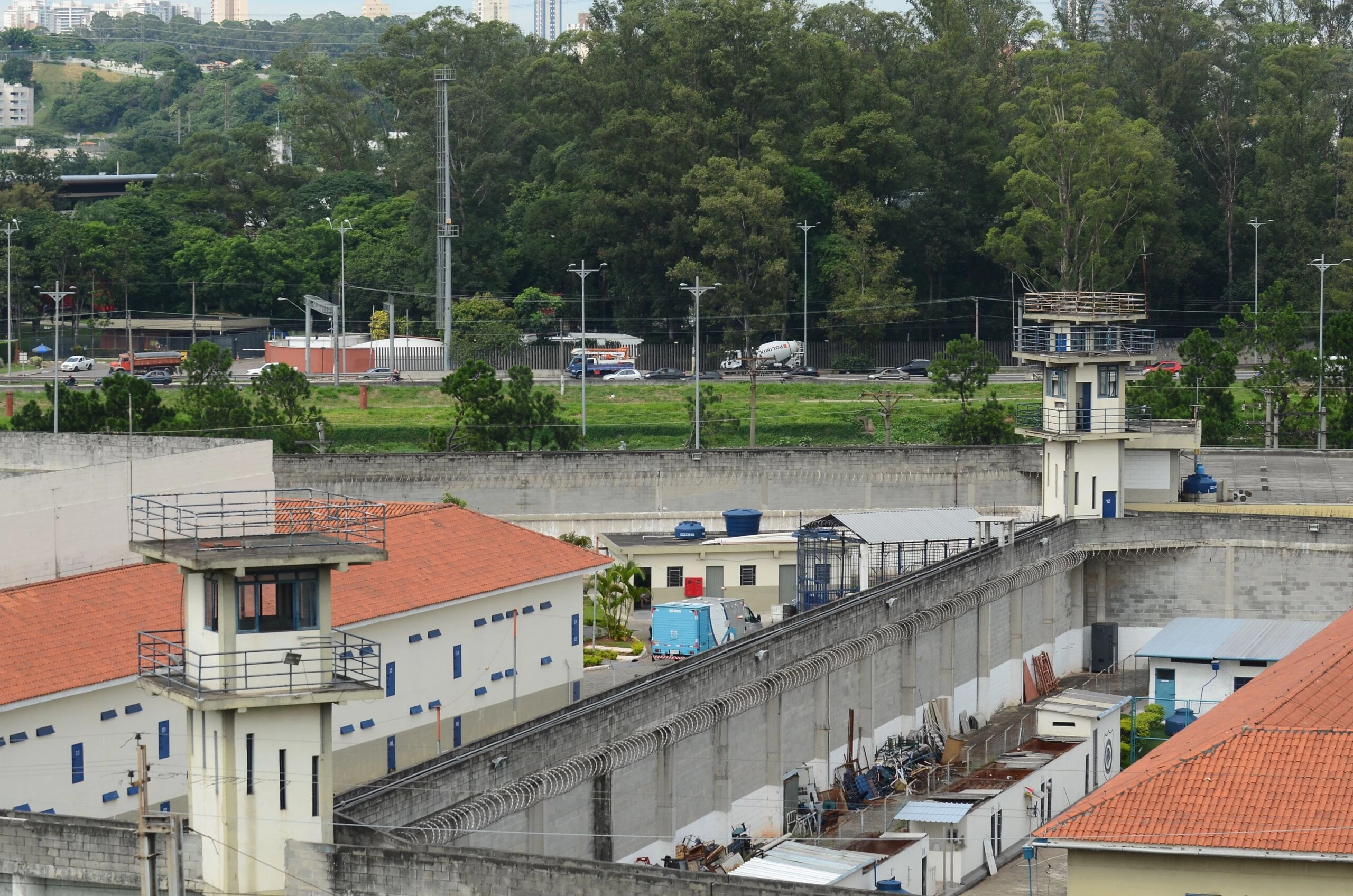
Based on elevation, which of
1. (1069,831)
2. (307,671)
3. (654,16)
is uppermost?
(654,16)

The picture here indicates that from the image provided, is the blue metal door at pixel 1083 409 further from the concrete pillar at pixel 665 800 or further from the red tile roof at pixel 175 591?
the concrete pillar at pixel 665 800

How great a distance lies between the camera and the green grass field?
98312 mm

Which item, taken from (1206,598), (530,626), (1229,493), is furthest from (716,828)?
(1229,493)

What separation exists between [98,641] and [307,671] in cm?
1308

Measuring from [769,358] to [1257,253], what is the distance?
30400 mm

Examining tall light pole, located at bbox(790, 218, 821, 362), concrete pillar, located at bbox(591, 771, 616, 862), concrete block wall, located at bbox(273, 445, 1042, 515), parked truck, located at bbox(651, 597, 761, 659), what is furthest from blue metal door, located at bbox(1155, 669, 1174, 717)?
tall light pole, located at bbox(790, 218, 821, 362)

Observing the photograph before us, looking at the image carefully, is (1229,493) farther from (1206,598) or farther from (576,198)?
(576,198)

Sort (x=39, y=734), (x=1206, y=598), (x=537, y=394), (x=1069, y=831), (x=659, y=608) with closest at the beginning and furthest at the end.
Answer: (x=1069, y=831) → (x=39, y=734) → (x=659, y=608) → (x=1206, y=598) → (x=537, y=394)

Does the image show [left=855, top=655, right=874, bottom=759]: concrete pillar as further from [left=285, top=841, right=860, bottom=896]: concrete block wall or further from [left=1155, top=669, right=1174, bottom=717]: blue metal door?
[left=285, top=841, right=860, bottom=896]: concrete block wall

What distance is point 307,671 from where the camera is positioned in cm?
3072

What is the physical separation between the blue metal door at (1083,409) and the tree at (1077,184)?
4317cm

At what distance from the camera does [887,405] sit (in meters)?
102

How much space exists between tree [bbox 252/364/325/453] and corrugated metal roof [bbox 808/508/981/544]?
2786 cm

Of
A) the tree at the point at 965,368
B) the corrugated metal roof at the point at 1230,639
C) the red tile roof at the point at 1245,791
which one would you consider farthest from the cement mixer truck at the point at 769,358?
the red tile roof at the point at 1245,791
